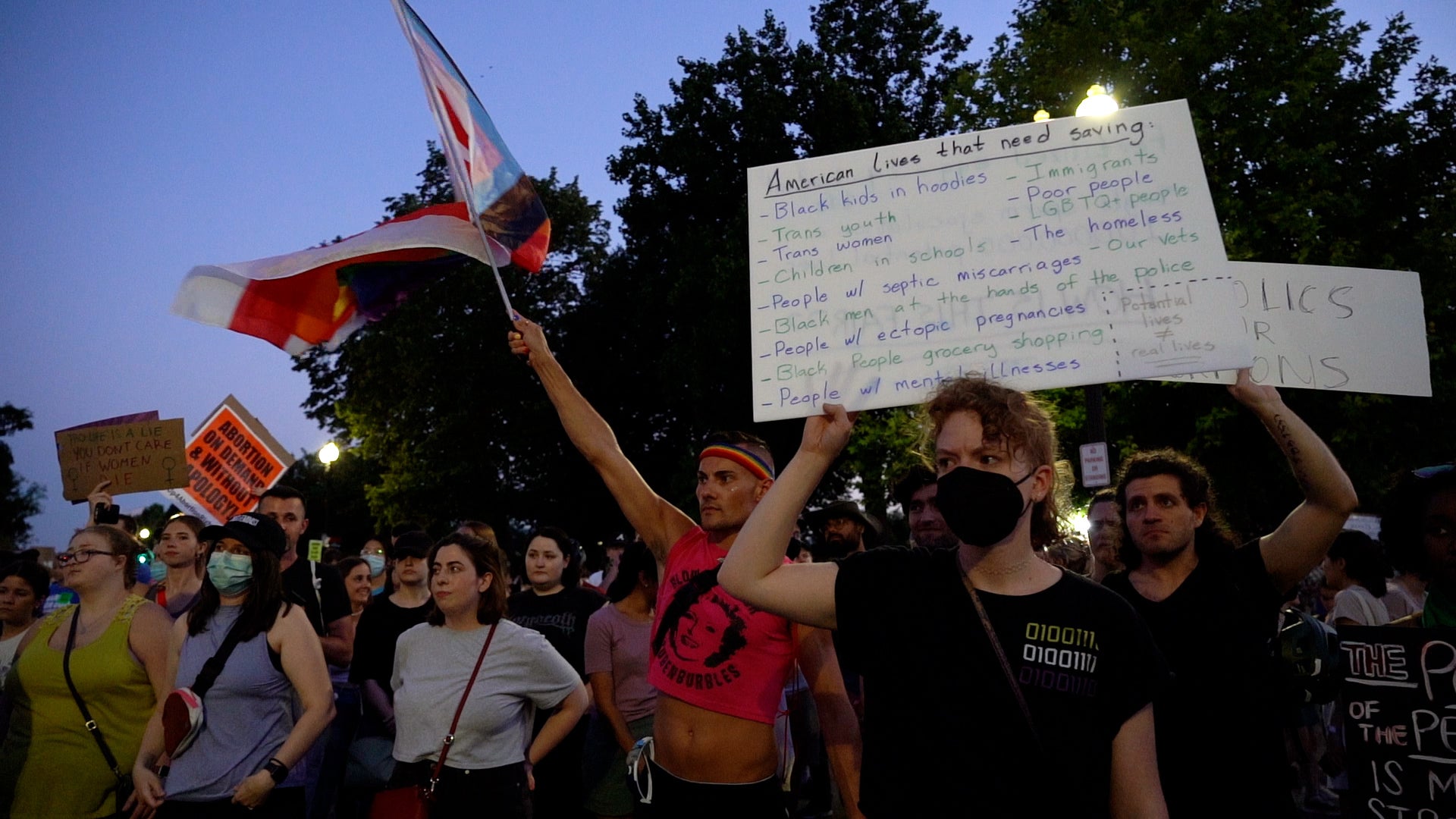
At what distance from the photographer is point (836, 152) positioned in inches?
939

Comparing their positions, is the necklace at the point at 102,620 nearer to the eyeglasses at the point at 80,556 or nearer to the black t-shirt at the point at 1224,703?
the eyeglasses at the point at 80,556

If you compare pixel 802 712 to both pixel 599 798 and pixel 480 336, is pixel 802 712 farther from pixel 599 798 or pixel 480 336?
pixel 480 336

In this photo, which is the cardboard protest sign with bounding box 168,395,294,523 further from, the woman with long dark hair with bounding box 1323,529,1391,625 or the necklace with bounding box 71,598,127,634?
the woman with long dark hair with bounding box 1323,529,1391,625

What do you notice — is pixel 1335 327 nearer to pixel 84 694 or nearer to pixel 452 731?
pixel 452 731

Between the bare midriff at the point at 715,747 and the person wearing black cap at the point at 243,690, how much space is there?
6.02 ft

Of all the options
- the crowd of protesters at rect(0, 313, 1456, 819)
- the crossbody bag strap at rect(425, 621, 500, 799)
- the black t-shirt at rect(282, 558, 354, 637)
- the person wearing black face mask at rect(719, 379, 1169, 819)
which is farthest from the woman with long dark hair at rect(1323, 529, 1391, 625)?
the black t-shirt at rect(282, 558, 354, 637)

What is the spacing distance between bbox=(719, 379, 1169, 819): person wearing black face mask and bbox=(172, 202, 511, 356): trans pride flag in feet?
9.10

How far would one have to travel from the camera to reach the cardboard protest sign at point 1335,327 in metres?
3.78

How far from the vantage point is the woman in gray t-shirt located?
15.5ft

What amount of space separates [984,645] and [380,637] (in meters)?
4.99

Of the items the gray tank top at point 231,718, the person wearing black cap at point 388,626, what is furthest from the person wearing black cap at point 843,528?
the gray tank top at point 231,718

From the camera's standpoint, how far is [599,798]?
5898mm

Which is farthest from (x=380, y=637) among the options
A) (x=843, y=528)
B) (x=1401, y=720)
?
(x=1401, y=720)

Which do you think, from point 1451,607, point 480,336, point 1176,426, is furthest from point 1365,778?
point 480,336
